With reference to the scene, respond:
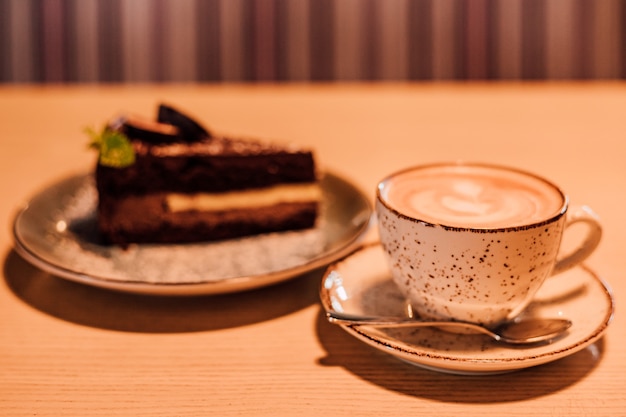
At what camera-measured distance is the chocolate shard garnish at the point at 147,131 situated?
1271mm

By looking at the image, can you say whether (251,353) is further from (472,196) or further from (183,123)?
(183,123)

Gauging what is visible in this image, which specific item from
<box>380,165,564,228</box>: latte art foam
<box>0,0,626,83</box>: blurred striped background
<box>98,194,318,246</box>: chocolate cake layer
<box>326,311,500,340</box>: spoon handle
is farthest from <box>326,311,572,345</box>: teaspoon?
<box>0,0,626,83</box>: blurred striped background

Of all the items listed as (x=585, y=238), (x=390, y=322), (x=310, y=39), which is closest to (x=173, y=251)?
(x=390, y=322)

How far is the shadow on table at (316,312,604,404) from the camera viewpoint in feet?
2.24

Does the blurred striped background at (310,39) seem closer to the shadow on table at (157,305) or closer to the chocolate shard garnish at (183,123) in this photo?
the chocolate shard garnish at (183,123)

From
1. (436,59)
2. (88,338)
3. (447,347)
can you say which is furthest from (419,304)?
(436,59)

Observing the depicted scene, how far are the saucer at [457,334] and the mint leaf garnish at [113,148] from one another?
0.49 m

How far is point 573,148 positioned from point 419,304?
93 cm

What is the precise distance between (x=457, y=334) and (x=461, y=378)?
0.06 metres

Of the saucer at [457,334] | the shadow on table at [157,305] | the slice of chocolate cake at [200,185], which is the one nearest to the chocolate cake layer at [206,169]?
the slice of chocolate cake at [200,185]

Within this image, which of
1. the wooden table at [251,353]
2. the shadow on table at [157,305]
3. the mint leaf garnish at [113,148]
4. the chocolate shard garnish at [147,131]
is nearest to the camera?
the wooden table at [251,353]

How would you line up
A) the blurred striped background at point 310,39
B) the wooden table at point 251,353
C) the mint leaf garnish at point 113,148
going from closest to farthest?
1. the wooden table at point 251,353
2. the mint leaf garnish at point 113,148
3. the blurred striped background at point 310,39

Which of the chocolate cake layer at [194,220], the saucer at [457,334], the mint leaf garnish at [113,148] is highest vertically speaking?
the mint leaf garnish at [113,148]

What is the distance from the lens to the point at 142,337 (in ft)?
2.66
